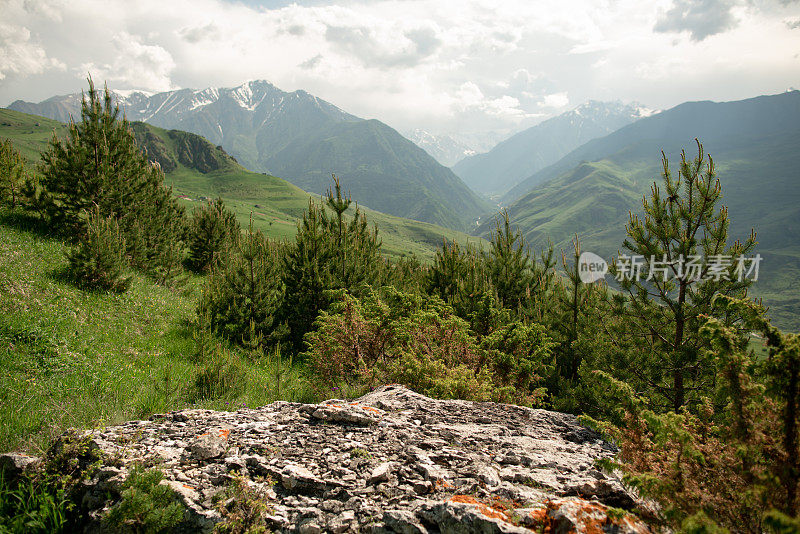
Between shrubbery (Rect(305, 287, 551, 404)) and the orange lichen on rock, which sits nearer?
the orange lichen on rock

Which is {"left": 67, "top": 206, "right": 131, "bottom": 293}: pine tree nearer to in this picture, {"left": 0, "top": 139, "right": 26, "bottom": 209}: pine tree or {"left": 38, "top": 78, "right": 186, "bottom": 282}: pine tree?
{"left": 38, "top": 78, "right": 186, "bottom": 282}: pine tree

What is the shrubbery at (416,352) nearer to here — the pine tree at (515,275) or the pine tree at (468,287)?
the pine tree at (468,287)

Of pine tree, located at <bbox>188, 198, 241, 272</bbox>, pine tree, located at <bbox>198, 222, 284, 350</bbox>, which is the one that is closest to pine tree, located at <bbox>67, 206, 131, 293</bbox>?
pine tree, located at <bbox>198, 222, 284, 350</bbox>

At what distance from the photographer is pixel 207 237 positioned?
974 inches

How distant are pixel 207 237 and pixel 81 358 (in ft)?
58.5

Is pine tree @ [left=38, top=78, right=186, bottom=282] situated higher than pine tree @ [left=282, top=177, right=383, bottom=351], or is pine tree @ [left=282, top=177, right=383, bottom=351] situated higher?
pine tree @ [left=38, top=78, right=186, bottom=282]

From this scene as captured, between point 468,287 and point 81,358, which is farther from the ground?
point 468,287

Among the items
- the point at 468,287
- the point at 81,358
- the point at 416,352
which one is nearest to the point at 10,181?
the point at 81,358

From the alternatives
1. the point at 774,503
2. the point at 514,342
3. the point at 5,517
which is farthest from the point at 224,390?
the point at 774,503

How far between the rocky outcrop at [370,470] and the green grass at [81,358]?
4.18ft

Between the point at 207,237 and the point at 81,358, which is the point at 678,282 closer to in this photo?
the point at 81,358

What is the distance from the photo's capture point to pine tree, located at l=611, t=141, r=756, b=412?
8.59m

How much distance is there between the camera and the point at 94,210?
15.5 metres

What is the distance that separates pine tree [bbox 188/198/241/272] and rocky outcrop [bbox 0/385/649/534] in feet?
69.5
